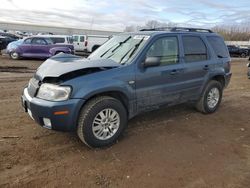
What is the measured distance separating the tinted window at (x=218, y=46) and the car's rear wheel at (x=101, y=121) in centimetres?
302

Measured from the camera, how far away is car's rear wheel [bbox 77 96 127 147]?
172 inches

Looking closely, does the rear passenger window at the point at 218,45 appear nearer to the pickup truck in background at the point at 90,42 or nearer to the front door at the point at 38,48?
the front door at the point at 38,48

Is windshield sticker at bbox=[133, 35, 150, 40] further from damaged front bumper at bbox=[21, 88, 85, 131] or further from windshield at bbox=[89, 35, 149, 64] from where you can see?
damaged front bumper at bbox=[21, 88, 85, 131]

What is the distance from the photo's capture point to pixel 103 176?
378cm

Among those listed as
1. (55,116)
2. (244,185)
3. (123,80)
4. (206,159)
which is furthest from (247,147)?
(55,116)

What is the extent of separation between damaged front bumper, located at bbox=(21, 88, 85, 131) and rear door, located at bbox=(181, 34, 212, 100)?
2.49 m

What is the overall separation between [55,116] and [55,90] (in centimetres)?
38

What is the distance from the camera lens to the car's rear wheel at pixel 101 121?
172 inches

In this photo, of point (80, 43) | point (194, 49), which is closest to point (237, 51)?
point (80, 43)

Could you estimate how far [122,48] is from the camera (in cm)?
536

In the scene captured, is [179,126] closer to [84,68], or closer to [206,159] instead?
[206,159]

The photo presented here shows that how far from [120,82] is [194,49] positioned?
222 cm

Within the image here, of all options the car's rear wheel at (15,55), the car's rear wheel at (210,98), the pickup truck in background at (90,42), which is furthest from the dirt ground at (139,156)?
the pickup truck in background at (90,42)

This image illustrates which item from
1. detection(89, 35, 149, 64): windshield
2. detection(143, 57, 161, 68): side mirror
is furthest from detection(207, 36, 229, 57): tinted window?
detection(143, 57, 161, 68): side mirror
